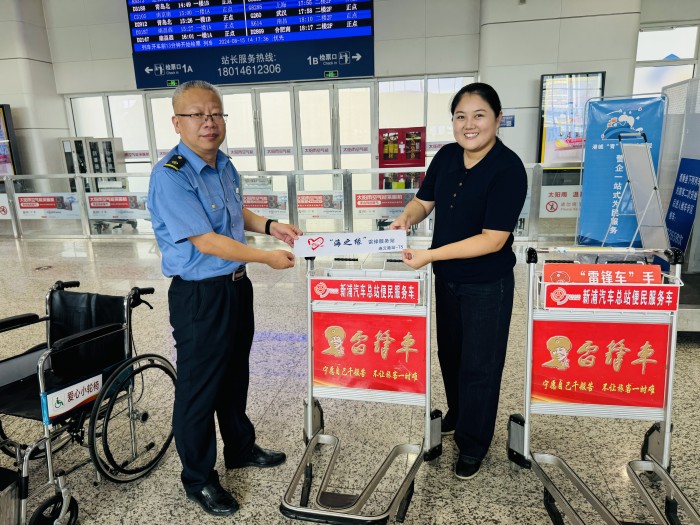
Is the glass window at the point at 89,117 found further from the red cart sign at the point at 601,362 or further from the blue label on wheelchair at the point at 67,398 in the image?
the red cart sign at the point at 601,362

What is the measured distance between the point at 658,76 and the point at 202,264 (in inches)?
348

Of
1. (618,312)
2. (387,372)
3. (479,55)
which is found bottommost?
(387,372)

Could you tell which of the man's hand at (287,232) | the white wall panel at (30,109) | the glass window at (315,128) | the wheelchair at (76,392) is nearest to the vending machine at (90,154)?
the white wall panel at (30,109)

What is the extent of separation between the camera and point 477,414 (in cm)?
199

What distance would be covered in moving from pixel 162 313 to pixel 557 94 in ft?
19.6

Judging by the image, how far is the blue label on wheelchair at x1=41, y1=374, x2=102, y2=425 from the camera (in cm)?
165

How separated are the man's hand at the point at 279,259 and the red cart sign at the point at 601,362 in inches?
37.7

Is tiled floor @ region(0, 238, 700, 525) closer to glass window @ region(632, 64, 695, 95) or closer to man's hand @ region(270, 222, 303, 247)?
man's hand @ region(270, 222, 303, 247)

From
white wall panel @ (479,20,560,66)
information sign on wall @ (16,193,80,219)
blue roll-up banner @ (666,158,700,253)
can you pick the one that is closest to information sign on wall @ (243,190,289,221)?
information sign on wall @ (16,193,80,219)

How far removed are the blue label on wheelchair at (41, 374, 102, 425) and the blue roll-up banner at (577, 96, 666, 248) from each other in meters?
4.60

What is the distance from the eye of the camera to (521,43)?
267 inches

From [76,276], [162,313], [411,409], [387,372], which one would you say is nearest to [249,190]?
[76,276]

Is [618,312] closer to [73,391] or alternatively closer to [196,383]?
[196,383]

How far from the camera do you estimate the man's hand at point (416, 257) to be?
1794 millimetres
